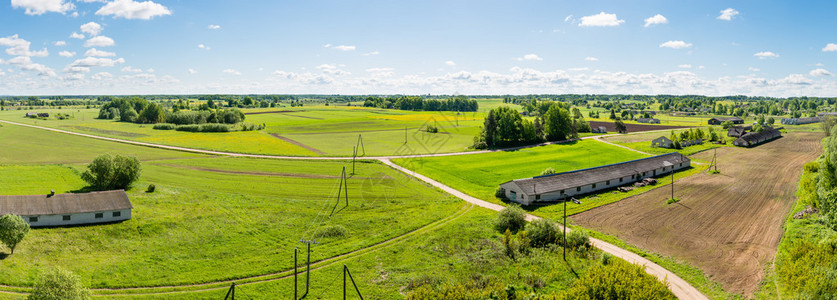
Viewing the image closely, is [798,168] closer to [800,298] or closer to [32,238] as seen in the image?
[800,298]

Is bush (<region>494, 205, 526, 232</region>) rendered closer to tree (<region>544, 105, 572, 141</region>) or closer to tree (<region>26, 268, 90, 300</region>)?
tree (<region>26, 268, 90, 300</region>)

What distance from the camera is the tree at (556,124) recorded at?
120375 mm

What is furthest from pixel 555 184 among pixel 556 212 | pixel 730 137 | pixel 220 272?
pixel 730 137

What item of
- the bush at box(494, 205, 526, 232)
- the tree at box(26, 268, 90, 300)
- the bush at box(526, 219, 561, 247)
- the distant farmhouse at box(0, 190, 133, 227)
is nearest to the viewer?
the tree at box(26, 268, 90, 300)

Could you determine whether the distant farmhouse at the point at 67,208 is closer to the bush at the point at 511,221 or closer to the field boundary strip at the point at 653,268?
the bush at the point at 511,221

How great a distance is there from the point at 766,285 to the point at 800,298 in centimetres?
538

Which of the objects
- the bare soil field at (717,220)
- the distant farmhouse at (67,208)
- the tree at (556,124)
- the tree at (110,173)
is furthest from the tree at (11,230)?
the tree at (556,124)

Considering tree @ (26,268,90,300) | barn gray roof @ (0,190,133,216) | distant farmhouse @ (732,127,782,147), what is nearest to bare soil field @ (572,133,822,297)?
A: distant farmhouse @ (732,127,782,147)

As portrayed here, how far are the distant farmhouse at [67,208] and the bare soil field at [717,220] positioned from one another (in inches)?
2032

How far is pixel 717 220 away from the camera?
4853 centimetres

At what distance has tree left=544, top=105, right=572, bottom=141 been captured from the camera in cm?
12038

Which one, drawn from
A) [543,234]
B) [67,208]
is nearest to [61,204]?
[67,208]

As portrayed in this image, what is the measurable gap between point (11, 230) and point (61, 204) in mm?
8518

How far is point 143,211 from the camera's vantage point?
48.2 meters
